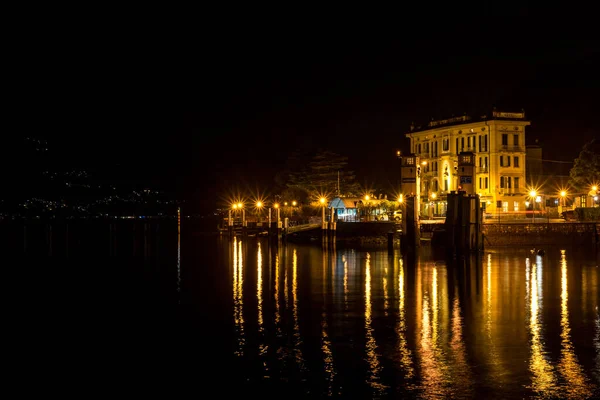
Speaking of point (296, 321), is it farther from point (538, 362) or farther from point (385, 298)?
point (538, 362)

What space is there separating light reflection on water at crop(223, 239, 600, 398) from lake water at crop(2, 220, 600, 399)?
0.20 feet

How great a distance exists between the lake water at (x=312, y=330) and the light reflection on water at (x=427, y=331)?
6 cm

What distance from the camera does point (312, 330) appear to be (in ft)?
70.3

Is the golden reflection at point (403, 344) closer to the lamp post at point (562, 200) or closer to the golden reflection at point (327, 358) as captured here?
the golden reflection at point (327, 358)

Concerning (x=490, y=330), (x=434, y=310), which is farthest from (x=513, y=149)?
(x=490, y=330)

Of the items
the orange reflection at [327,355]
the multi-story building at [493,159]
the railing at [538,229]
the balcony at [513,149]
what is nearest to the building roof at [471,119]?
the multi-story building at [493,159]

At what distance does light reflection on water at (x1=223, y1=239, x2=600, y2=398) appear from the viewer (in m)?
15.7

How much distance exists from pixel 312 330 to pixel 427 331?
10.5 feet

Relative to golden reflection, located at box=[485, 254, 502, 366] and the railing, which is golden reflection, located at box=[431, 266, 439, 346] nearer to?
golden reflection, located at box=[485, 254, 502, 366]

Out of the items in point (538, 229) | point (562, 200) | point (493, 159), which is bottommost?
point (538, 229)

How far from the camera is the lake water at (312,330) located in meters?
15.9

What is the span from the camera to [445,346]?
19.0m

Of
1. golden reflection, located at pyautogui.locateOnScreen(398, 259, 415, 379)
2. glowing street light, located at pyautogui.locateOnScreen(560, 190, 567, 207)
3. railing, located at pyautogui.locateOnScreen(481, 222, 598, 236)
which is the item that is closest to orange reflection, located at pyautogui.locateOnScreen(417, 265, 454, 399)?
golden reflection, located at pyautogui.locateOnScreen(398, 259, 415, 379)

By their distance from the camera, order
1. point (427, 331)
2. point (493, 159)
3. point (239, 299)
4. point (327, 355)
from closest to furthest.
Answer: point (327, 355) < point (427, 331) < point (239, 299) < point (493, 159)
